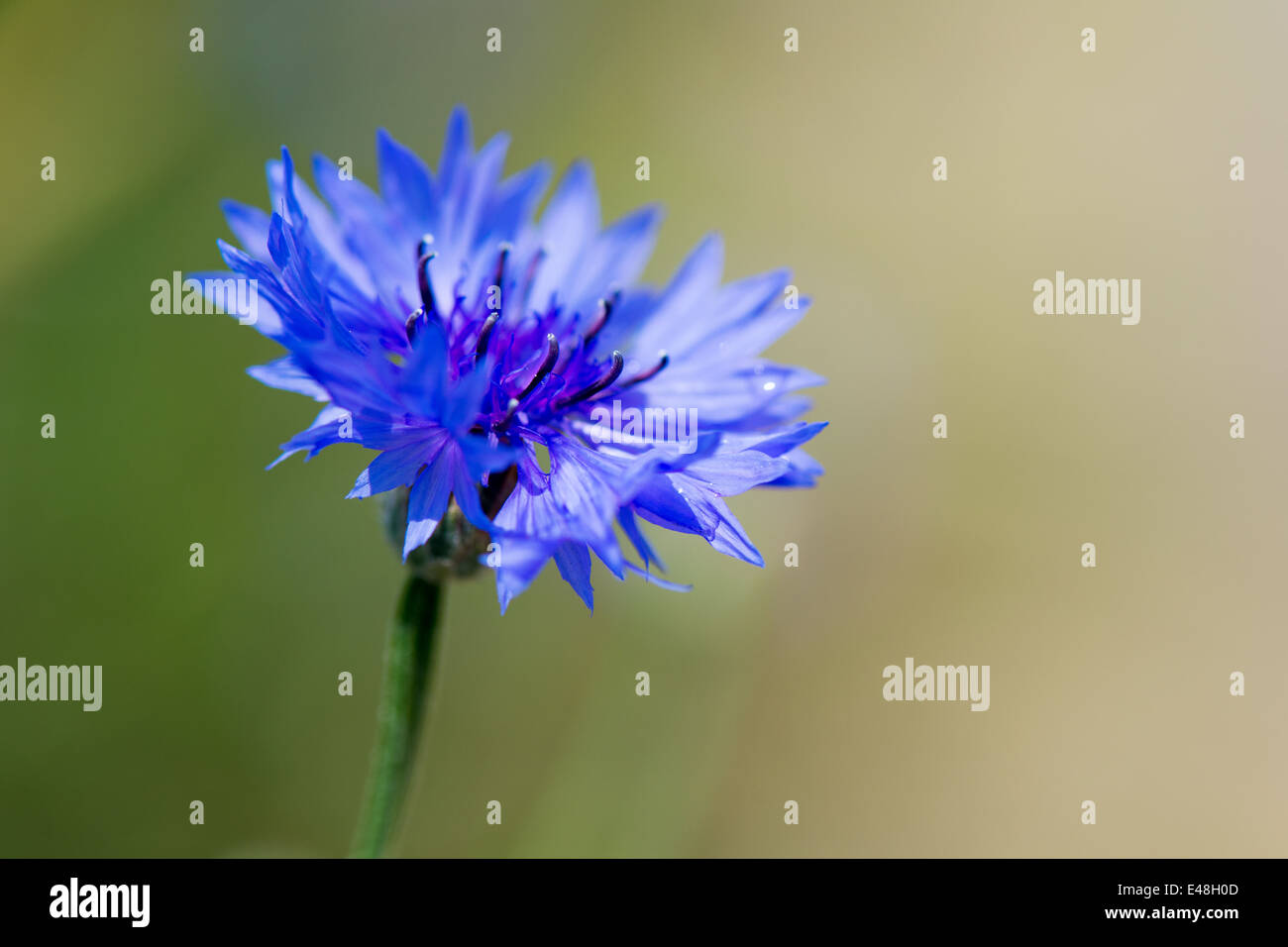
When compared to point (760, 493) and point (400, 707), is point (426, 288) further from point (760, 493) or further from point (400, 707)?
point (760, 493)

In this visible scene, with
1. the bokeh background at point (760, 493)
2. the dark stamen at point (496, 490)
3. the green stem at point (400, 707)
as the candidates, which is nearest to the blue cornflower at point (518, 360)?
the dark stamen at point (496, 490)

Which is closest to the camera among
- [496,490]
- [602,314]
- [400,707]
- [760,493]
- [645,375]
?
[496,490]

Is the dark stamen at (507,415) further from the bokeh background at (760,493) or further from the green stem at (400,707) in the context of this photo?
the bokeh background at (760,493)

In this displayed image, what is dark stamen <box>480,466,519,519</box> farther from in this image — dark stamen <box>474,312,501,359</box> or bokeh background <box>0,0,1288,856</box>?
bokeh background <box>0,0,1288,856</box>

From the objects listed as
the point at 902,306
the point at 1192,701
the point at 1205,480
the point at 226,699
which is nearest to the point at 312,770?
the point at 226,699

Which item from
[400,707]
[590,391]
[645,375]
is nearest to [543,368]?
[590,391]

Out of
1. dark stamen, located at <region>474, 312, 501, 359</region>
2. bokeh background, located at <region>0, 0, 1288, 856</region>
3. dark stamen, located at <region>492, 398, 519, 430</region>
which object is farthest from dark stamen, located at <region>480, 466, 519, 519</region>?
bokeh background, located at <region>0, 0, 1288, 856</region>

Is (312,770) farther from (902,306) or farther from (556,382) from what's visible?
(902,306)
